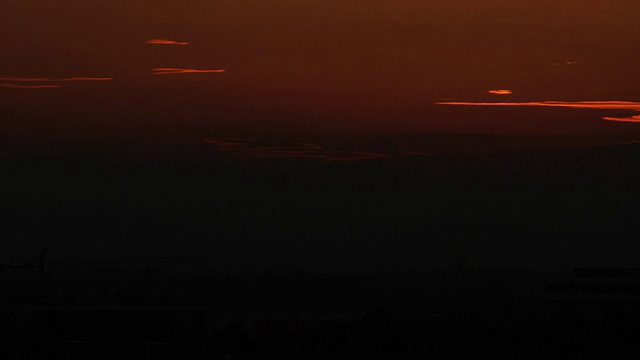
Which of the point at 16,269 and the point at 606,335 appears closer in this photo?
the point at 606,335

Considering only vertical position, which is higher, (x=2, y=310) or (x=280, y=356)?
(x=280, y=356)

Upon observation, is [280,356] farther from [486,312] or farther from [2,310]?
[2,310]

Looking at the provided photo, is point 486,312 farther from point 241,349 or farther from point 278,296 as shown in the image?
point 278,296

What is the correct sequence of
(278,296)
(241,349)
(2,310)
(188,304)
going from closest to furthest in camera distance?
(241,349) < (2,310) < (188,304) < (278,296)

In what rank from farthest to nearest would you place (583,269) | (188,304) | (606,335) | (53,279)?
(53,279) < (188,304) < (583,269) < (606,335)

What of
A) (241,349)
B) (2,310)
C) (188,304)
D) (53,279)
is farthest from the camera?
(53,279)

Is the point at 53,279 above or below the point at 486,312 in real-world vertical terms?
below

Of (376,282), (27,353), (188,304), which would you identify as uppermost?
(27,353)

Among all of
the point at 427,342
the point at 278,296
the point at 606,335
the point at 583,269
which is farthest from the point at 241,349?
the point at 278,296

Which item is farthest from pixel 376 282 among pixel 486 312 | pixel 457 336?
pixel 457 336
